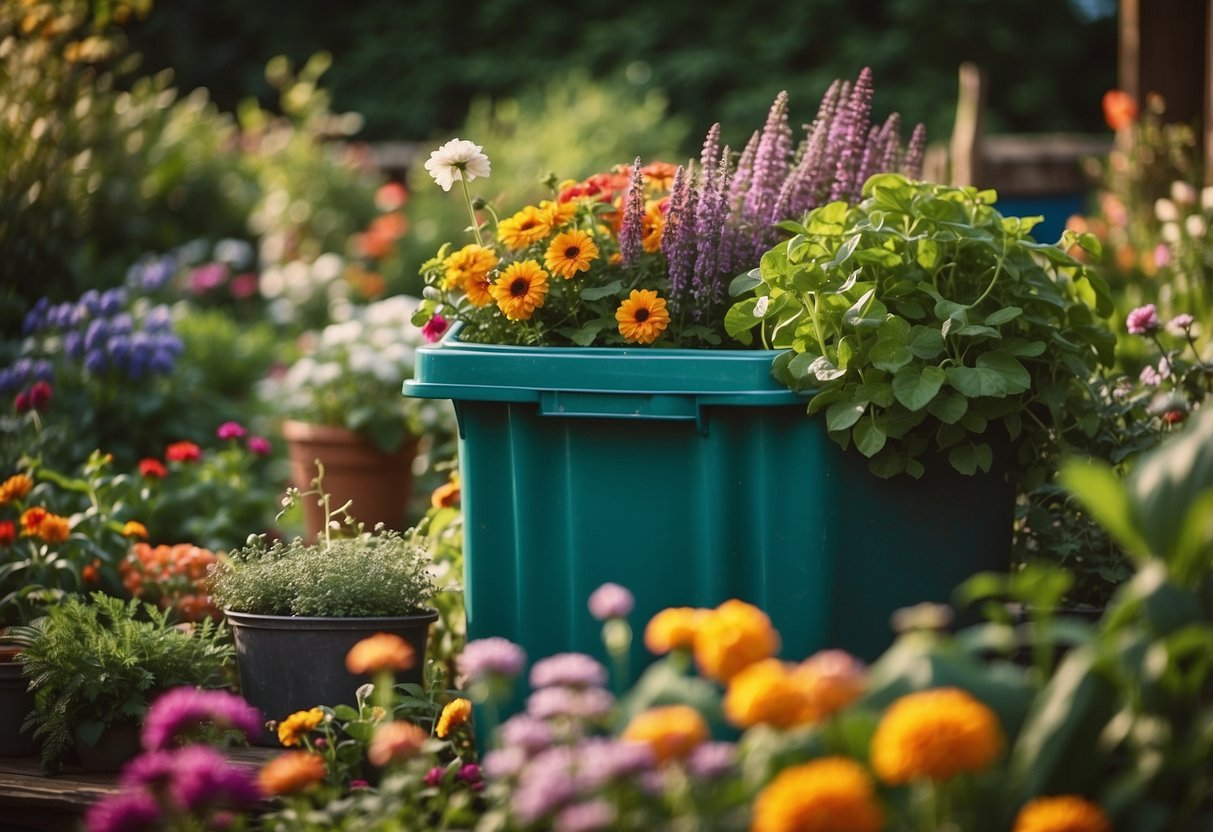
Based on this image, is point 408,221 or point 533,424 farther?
point 408,221

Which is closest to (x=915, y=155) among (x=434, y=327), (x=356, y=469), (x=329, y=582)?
(x=434, y=327)

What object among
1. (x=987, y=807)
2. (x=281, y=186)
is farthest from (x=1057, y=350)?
(x=281, y=186)

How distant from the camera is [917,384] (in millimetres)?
2340

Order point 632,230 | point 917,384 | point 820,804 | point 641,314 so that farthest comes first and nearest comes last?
point 632,230, point 641,314, point 917,384, point 820,804

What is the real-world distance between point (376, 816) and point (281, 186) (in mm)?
5918

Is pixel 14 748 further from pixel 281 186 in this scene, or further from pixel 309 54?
pixel 309 54

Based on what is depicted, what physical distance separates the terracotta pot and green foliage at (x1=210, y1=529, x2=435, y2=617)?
1731 millimetres

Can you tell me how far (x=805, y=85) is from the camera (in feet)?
39.3

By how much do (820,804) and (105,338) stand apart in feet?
12.0

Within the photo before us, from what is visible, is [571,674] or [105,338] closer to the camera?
[571,674]

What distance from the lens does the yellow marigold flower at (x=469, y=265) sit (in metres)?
2.62

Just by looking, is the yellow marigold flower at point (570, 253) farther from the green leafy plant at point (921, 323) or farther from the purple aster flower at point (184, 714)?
the purple aster flower at point (184, 714)

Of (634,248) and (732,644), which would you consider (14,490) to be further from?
(732,644)

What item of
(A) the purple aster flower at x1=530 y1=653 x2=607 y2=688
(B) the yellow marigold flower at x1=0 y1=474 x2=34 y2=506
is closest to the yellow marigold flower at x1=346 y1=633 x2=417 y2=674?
(A) the purple aster flower at x1=530 y1=653 x2=607 y2=688
